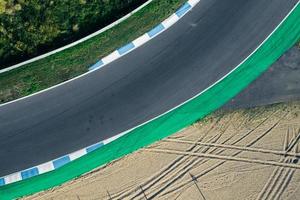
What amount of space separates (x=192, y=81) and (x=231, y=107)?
1481 mm

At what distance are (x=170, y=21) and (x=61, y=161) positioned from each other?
18.4ft

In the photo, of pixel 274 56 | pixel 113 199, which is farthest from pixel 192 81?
pixel 113 199

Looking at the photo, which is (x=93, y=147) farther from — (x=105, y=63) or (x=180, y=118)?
(x=180, y=118)

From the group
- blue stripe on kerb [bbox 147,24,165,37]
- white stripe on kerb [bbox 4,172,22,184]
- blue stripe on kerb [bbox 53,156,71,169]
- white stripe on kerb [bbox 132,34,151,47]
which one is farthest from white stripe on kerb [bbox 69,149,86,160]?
blue stripe on kerb [bbox 147,24,165,37]

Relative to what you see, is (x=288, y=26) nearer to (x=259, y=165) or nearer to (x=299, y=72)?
(x=299, y=72)

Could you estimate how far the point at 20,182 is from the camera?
16219mm

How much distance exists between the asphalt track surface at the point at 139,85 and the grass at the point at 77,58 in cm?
34

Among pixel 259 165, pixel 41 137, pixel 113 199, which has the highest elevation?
pixel 41 137

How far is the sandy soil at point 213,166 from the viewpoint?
16.3 meters

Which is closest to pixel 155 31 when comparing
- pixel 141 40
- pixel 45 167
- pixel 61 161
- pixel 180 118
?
pixel 141 40

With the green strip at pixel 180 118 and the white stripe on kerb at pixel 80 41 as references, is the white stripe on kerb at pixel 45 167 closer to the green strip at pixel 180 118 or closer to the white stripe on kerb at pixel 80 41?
the green strip at pixel 180 118

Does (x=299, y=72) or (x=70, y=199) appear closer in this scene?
(x=70, y=199)

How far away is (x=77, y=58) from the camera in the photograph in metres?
16.8

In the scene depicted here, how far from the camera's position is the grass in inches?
650
